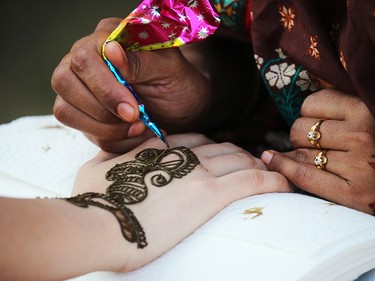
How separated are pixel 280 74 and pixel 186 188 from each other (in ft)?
0.81

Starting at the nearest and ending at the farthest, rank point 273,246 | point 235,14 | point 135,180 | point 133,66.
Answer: point 273,246
point 135,180
point 133,66
point 235,14

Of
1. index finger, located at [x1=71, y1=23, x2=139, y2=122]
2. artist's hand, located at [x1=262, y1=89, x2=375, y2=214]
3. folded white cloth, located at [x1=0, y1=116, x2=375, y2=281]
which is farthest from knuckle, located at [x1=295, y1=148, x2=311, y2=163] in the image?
index finger, located at [x1=71, y1=23, x2=139, y2=122]

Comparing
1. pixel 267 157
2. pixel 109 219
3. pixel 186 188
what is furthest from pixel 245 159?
pixel 109 219

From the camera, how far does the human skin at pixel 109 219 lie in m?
0.44

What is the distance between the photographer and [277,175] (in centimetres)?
65

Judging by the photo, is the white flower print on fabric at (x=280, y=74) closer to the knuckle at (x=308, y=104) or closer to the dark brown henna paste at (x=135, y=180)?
the knuckle at (x=308, y=104)

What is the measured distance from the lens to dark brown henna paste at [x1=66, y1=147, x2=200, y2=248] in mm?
522

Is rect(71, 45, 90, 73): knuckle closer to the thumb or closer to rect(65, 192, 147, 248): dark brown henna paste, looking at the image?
the thumb

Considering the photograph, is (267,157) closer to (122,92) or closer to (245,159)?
(245,159)

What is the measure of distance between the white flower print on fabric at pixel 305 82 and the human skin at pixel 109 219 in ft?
0.39

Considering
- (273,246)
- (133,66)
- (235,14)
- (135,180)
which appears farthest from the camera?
(235,14)

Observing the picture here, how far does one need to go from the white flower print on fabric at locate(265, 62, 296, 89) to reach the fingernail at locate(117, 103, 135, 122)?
0.68 feet

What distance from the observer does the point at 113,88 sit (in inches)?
26.2

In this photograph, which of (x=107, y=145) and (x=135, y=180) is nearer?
(x=135, y=180)
